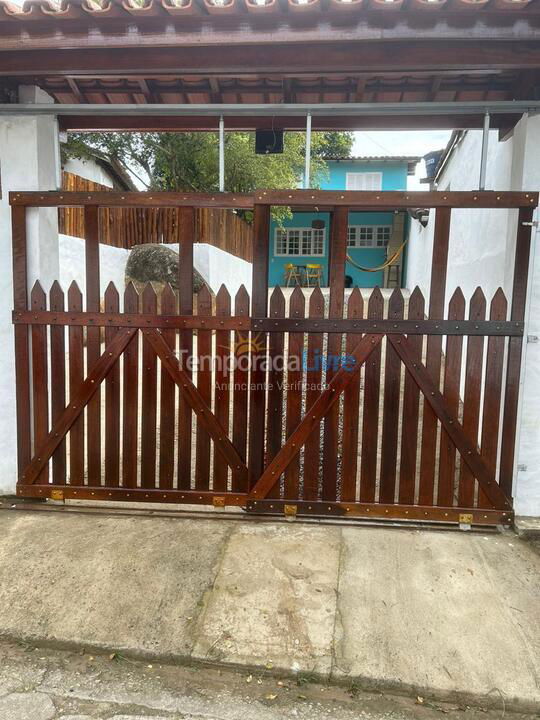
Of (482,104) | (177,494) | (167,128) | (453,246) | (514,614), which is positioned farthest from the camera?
(453,246)

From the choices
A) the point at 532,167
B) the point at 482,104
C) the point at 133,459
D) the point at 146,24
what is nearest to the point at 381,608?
the point at 133,459

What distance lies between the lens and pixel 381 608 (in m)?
2.79

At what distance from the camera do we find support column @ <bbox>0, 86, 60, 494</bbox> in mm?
3787

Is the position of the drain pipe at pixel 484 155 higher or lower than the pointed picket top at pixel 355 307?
higher

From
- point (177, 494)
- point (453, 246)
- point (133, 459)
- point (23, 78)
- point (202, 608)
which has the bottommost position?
point (202, 608)

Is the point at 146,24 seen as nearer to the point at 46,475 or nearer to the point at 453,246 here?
the point at 46,475

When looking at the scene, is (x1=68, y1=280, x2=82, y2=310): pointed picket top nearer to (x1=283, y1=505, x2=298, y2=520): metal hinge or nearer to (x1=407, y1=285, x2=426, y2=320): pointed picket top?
(x1=283, y1=505, x2=298, y2=520): metal hinge

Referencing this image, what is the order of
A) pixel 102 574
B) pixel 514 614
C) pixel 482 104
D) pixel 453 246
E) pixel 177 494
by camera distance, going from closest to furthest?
pixel 514 614 → pixel 102 574 → pixel 482 104 → pixel 177 494 → pixel 453 246

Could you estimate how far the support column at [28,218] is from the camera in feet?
12.4

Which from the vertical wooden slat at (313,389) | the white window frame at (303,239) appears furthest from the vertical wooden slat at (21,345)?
the white window frame at (303,239)

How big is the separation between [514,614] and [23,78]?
4.81m

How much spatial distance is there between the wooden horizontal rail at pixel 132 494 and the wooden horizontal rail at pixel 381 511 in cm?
22

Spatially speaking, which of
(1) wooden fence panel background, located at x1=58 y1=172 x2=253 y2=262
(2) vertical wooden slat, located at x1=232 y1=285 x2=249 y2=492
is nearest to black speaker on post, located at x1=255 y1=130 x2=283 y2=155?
(2) vertical wooden slat, located at x1=232 y1=285 x2=249 y2=492

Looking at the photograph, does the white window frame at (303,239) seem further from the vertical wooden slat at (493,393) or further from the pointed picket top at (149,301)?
the vertical wooden slat at (493,393)
